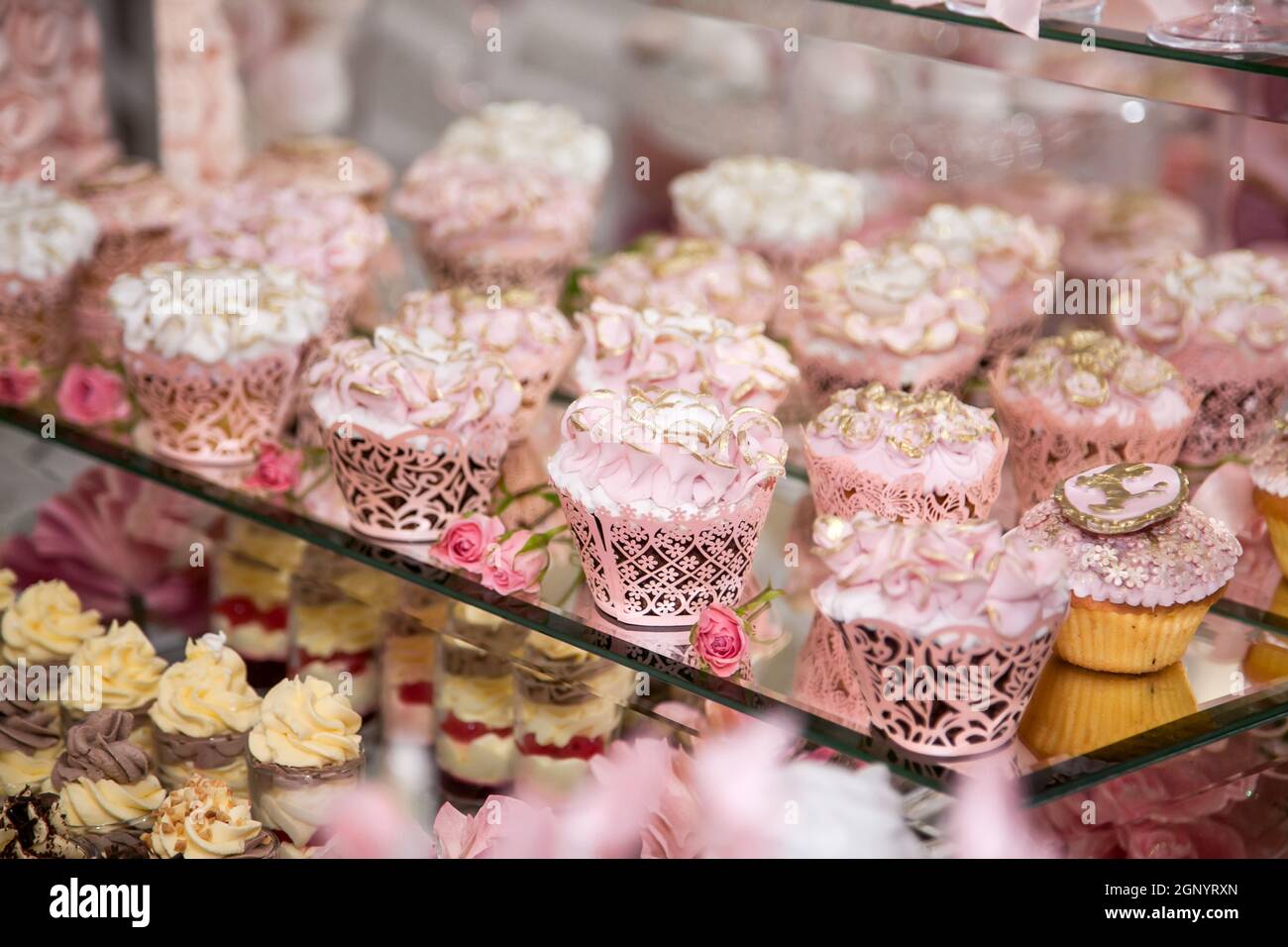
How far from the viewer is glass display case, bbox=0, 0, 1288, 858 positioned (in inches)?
70.4

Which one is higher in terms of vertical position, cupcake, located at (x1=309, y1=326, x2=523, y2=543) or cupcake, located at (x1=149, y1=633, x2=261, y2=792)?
cupcake, located at (x1=309, y1=326, x2=523, y2=543)

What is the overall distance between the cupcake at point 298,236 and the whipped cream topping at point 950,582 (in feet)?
3.96

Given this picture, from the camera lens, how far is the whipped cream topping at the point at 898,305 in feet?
7.38

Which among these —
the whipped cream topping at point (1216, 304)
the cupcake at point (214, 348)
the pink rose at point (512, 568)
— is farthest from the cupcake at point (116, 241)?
the whipped cream topping at point (1216, 304)

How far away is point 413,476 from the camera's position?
2070 mm

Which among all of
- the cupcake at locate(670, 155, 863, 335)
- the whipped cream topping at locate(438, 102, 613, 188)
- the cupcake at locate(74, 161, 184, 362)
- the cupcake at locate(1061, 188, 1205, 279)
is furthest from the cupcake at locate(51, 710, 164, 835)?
the cupcake at locate(1061, 188, 1205, 279)

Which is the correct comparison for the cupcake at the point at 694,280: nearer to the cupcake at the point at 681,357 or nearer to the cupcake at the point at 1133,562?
the cupcake at the point at 681,357

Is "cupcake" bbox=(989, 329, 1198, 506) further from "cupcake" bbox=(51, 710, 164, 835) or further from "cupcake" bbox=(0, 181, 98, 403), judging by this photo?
"cupcake" bbox=(0, 181, 98, 403)

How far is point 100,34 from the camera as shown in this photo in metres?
3.36

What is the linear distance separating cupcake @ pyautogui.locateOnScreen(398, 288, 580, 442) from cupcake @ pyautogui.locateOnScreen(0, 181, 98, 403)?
2.17ft

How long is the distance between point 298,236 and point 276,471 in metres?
0.51
